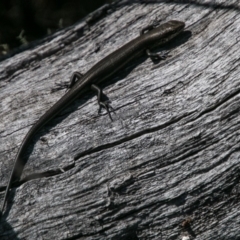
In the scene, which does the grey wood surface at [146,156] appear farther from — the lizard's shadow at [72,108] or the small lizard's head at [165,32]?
the small lizard's head at [165,32]

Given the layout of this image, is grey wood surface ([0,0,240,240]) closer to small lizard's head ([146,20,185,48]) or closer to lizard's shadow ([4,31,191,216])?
lizard's shadow ([4,31,191,216])

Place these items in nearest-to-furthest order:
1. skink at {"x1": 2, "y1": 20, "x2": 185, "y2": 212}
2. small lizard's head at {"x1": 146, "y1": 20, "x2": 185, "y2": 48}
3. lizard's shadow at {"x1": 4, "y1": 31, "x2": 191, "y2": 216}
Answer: lizard's shadow at {"x1": 4, "y1": 31, "x2": 191, "y2": 216}
skink at {"x1": 2, "y1": 20, "x2": 185, "y2": 212}
small lizard's head at {"x1": 146, "y1": 20, "x2": 185, "y2": 48}

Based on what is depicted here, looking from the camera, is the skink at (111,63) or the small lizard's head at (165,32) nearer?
the skink at (111,63)

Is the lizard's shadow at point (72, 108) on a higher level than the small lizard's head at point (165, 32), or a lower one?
lower

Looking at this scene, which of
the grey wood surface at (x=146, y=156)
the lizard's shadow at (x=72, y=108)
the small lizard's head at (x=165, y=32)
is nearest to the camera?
the grey wood surface at (x=146, y=156)

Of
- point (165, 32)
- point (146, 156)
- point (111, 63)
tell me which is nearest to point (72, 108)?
point (111, 63)

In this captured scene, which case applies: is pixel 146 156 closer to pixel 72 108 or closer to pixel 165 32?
pixel 72 108

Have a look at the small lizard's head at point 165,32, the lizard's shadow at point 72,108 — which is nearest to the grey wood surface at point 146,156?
the lizard's shadow at point 72,108

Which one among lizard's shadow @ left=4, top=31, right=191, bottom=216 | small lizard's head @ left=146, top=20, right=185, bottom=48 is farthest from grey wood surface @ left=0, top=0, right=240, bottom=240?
small lizard's head @ left=146, top=20, right=185, bottom=48

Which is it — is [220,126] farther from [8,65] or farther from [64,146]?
[8,65]
